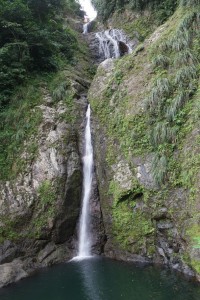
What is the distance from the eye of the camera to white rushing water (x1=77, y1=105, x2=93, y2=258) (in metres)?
11.8

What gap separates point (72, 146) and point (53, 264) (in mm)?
Result: 4435

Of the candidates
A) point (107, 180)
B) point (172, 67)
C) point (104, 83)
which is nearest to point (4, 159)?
point (107, 180)

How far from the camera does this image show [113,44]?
2005 centimetres

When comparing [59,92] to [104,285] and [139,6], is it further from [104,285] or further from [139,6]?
[139,6]

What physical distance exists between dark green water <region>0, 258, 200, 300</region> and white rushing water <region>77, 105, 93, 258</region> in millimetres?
1117

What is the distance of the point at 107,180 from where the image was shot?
11.9 meters

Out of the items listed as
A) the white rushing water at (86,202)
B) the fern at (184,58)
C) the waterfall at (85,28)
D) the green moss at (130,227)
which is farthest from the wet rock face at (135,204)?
the waterfall at (85,28)

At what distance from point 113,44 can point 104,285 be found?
14894mm

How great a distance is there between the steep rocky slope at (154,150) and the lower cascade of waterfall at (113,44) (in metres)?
6.04

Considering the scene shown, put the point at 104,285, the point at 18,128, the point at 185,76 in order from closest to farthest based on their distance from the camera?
1. the point at 104,285
2. the point at 185,76
3. the point at 18,128

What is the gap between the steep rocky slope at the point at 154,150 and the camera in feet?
31.7

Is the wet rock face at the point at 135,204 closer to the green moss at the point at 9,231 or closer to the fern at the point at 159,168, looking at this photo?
the fern at the point at 159,168

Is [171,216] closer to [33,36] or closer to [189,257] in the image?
[189,257]

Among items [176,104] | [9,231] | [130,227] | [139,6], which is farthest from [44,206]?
[139,6]
